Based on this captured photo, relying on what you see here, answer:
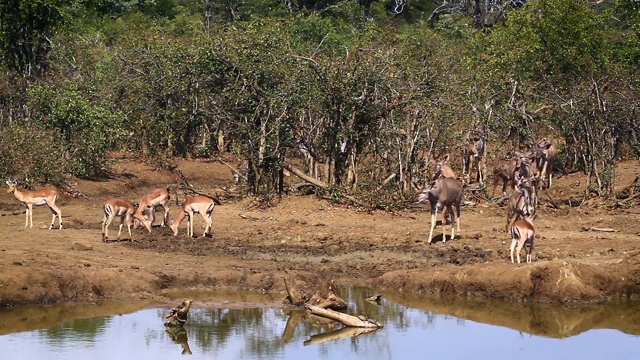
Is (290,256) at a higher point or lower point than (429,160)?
Answer: lower

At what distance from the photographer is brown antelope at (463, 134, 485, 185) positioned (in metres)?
26.4

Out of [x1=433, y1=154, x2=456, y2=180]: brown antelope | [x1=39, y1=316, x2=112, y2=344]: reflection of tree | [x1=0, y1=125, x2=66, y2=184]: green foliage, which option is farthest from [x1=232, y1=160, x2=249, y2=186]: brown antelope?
[x1=39, y1=316, x2=112, y2=344]: reflection of tree

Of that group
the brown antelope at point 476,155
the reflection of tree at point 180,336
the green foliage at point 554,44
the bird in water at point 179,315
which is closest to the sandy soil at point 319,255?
the bird in water at point 179,315

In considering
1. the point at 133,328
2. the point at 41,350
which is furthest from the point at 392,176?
the point at 41,350

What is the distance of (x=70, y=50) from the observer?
37000 mm

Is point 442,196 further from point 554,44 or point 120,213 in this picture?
point 554,44

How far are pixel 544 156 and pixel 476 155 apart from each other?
7.41ft

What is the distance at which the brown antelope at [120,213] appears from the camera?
65.3 ft

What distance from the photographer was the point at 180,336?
13.8 m

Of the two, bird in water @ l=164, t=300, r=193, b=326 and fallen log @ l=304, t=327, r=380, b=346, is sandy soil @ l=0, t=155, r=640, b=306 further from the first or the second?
fallen log @ l=304, t=327, r=380, b=346

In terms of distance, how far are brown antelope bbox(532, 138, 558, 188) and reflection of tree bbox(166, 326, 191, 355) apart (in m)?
12.5

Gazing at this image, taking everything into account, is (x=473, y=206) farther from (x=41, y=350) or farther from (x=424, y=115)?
(x=41, y=350)

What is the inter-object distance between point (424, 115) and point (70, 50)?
1709cm

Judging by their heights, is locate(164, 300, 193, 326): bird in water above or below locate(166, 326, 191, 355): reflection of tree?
above
